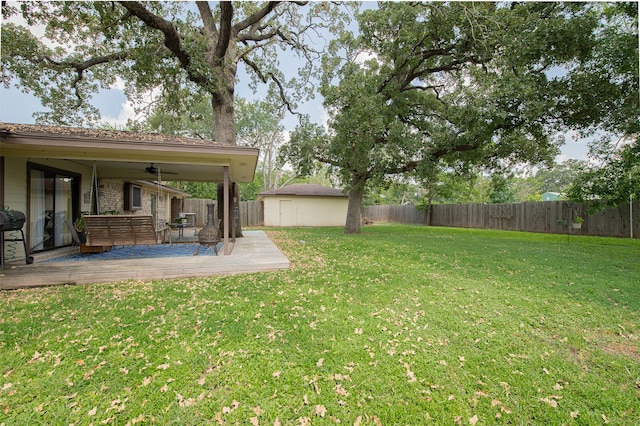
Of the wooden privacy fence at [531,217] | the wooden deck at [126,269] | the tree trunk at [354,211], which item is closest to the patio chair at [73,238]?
the wooden deck at [126,269]

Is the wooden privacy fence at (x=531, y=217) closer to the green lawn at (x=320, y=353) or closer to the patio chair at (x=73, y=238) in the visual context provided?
the green lawn at (x=320, y=353)

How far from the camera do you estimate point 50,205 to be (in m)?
6.27

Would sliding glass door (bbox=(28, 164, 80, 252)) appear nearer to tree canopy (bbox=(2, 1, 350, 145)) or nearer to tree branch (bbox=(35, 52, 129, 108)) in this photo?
tree canopy (bbox=(2, 1, 350, 145))

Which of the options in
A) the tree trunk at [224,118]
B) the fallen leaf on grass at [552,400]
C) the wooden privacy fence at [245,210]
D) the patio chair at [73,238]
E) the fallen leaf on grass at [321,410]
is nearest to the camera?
the fallen leaf on grass at [321,410]

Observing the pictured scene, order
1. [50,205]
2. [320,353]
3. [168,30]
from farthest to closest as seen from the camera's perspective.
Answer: [168,30], [50,205], [320,353]

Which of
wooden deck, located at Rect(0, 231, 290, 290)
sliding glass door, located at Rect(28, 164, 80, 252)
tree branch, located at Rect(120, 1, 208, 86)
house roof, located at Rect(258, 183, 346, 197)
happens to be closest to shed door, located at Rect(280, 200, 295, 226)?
house roof, located at Rect(258, 183, 346, 197)

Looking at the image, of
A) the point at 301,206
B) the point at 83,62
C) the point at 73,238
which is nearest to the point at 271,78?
the point at 83,62

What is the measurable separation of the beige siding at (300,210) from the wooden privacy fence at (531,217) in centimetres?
730

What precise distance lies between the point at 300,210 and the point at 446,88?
10.8 metres

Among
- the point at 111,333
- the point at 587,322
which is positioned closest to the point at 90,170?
the point at 111,333

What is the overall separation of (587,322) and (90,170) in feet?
36.5

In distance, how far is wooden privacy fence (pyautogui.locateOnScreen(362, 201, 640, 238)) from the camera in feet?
36.0

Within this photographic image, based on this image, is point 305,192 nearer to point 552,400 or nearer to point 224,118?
point 224,118

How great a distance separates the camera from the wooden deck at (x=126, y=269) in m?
4.25
